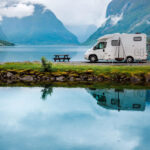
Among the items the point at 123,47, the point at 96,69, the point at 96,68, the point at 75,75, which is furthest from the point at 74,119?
the point at 123,47

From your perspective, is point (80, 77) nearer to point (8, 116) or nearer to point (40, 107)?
point (40, 107)

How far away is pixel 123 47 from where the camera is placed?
28.5 meters

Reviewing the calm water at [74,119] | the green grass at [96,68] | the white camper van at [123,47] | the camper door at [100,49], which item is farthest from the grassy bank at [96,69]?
the camper door at [100,49]

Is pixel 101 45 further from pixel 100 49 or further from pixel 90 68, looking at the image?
pixel 90 68

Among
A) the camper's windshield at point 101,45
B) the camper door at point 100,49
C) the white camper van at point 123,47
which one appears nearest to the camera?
the white camper van at point 123,47

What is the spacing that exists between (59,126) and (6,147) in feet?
10.8

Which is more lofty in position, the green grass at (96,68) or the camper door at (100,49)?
the camper door at (100,49)

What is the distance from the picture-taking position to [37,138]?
1119cm

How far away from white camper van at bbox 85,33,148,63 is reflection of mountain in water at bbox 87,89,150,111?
29.0 ft

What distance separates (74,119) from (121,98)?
235 inches

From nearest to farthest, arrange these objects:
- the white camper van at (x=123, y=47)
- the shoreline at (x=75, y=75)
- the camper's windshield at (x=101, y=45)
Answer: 1. the shoreline at (x=75, y=75)
2. the white camper van at (x=123, y=47)
3. the camper's windshield at (x=101, y=45)

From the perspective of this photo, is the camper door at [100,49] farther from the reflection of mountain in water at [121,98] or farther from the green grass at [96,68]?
the reflection of mountain in water at [121,98]

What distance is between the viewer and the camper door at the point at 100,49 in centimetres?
2905

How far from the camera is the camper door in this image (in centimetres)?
2905
